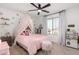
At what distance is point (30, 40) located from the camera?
147cm

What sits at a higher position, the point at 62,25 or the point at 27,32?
the point at 62,25

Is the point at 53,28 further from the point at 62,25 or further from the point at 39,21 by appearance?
the point at 39,21

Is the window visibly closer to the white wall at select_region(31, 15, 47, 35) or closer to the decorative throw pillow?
the white wall at select_region(31, 15, 47, 35)

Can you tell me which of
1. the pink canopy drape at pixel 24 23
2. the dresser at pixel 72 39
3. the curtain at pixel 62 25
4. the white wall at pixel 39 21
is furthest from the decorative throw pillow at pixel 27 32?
the dresser at pixel 72 39

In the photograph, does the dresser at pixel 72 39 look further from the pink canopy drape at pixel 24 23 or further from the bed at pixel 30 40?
the pink canopy drape at pixel 24 23

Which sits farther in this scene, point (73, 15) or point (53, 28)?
point (53, 28)

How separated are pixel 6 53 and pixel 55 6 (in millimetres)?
1127

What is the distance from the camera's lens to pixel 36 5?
4.65ft

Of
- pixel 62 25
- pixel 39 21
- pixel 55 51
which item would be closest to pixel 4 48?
pixel 39 21

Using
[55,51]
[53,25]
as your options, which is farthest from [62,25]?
[55,51]

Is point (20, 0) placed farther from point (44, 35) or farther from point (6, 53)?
point (6, 53)

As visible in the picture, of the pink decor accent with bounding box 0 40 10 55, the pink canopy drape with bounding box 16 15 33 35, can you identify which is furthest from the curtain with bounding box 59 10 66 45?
the pink decor accent with bounding box 0 40 10 55

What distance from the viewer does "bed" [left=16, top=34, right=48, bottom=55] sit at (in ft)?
4.75

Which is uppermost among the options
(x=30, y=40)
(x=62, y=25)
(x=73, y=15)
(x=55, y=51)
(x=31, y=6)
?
(x=31, y=6)
